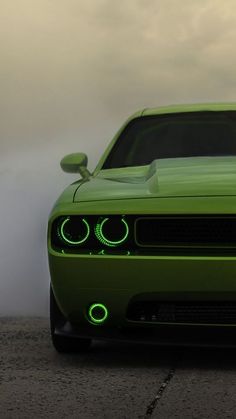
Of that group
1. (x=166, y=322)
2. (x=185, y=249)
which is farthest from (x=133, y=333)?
(x=185, y=249)

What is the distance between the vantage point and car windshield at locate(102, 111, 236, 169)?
20.0 feet

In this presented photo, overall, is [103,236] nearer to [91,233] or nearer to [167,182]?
[91,233]

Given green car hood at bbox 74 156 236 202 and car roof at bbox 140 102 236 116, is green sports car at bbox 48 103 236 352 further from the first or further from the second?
car roof at bbox 140 102 236 116

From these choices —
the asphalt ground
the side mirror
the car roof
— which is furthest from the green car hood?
the car roof

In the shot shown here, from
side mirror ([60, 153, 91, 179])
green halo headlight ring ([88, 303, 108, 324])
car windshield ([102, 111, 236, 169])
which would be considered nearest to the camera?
green halo headlight ring ([88, 303, 108, 324])

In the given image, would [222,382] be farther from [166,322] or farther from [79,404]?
[79,404]

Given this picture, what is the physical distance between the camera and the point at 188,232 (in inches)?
177

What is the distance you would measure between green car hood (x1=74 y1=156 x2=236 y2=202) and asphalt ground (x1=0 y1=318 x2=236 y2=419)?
869 mm

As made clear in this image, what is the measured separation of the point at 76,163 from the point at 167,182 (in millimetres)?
1351

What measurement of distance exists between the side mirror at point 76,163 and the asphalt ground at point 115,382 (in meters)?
1.15

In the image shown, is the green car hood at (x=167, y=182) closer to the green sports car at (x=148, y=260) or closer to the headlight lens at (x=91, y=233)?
the green sports car at (x=148, y=260)

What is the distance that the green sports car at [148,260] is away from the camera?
14.6ft

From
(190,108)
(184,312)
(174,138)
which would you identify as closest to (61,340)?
(184,312)

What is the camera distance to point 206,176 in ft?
16.0
